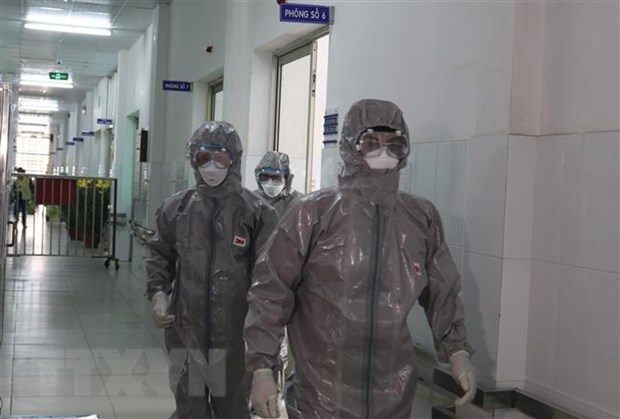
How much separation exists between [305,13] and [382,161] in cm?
274

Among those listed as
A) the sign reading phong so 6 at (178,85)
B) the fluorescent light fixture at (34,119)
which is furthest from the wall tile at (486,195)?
the fluorescent light fixture at (34,119)

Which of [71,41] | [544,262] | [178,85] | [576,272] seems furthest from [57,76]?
[576,272]

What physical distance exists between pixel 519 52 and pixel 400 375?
133 centimetres

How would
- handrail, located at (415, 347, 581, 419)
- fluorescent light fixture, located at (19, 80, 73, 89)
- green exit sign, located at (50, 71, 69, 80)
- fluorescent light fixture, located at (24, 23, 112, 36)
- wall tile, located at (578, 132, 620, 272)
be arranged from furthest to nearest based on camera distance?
fluorescent light fixture, located at (19, 80, 73, 89) < green exit sign, located at (50, 71, 69, 80) < fluorescent light fixture, located at (24, 23, 112, 36) < handrail, located at (415, 347, 581, 419) < wall tile, located at (578, 132, 620, 272)

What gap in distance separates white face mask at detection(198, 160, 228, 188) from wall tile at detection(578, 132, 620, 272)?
154cm

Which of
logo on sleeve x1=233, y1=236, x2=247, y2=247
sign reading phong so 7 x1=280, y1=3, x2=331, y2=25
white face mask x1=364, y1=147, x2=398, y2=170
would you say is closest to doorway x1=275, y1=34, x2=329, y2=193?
sign reading phong so 7 x1=280, y1=3, x2=331, y2=25

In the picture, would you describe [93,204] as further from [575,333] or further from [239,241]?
[575,333]

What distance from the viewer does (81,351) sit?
552 centimetres

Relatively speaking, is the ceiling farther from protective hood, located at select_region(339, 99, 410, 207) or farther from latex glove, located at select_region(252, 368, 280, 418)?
latex glove, located at select_region(252, 368, 280, 418)

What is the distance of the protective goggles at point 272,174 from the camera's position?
5012mm

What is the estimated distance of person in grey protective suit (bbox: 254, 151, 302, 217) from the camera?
498 cm

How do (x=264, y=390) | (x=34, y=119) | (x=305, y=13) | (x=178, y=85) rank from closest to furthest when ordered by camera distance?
(x=264, y=390) < (x=305, y=13) < (x=178, y=85) < (x=34, y=119)

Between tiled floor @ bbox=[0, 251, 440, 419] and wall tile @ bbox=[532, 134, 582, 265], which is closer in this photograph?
wall tile @ bbox=[532, 134, 582, 265]

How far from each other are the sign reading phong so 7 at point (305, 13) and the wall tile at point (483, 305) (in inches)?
91.8
